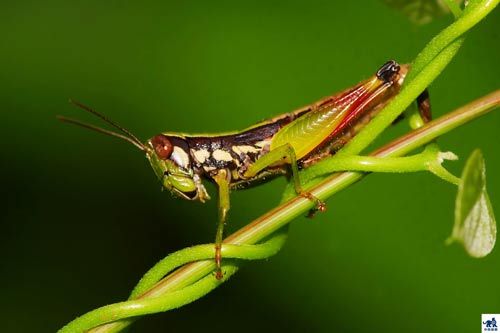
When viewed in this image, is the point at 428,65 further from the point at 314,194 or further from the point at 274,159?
the point at 274,159

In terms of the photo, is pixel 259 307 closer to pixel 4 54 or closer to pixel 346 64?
pixel 346 64

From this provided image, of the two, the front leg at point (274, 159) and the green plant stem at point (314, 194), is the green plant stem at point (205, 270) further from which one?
the front leg at point (274, 159)

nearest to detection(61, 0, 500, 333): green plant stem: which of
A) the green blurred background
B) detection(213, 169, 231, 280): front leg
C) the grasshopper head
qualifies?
detection(213, 169, 231, 280): front leg

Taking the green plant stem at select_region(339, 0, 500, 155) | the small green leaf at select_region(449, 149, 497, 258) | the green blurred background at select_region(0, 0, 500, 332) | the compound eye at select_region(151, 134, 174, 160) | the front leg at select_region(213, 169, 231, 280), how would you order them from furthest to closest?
1. the green blurred background at select_region(0, 0, 500, 332)
2. the compound eye at select_region(151, 134, 174, 160)
3. the front leg at select_region(213, 169, 231, 280)
4. the green plant stem at select_region(339, 0, 500, 155)
5. the small green leaf at select_region(449, 149, 497, 258)

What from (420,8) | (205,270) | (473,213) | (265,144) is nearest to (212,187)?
(265,144)

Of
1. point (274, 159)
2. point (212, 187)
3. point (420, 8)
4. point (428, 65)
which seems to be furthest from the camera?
point (212, 187)

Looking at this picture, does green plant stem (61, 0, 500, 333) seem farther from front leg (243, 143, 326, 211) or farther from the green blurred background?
the green blurred background

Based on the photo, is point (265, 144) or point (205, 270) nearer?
point (205, 270)
